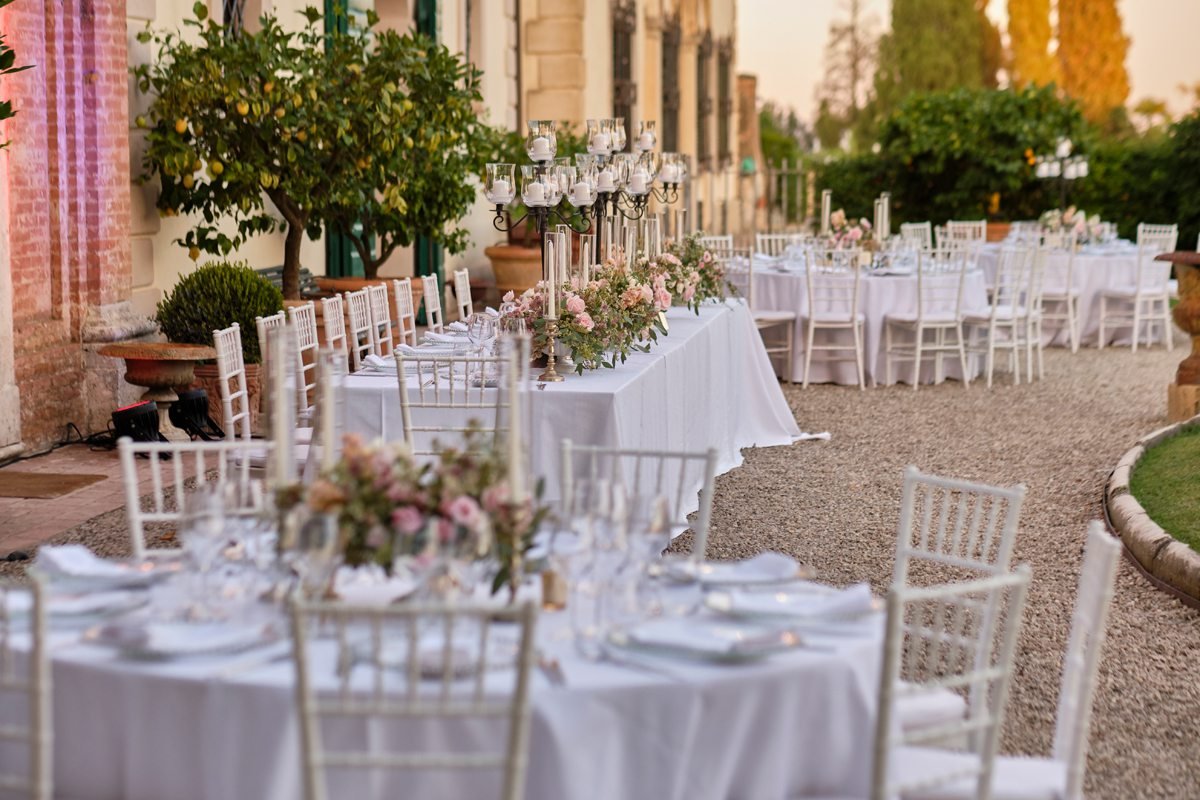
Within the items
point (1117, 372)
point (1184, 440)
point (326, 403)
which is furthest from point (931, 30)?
point (326, 403)

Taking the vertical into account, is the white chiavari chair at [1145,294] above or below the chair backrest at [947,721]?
above

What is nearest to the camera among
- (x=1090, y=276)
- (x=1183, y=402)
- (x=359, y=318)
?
(x=359, y=318)

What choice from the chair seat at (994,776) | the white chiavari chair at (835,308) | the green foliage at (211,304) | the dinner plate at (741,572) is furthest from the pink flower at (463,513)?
the white chiavari chair at (835,308)

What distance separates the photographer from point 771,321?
1133 cm

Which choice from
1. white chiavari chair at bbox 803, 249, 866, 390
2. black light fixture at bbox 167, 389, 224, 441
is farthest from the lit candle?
white chiavari chair at bbox 803, 249, 866, 390

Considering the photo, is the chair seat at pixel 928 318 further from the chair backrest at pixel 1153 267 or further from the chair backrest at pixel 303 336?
the chair backrest at pixel 303 336

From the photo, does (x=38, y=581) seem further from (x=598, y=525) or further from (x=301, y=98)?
(x=301, y=98)

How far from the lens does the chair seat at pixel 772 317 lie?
11289mm

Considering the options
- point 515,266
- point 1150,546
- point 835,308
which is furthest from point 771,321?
point 1150,546

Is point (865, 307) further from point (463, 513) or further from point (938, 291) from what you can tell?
point (463, 513)

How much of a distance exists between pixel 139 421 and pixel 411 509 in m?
5.13

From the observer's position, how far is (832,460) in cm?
853

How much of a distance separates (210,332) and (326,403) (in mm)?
5219

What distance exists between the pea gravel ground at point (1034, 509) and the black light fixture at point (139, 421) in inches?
40.9
